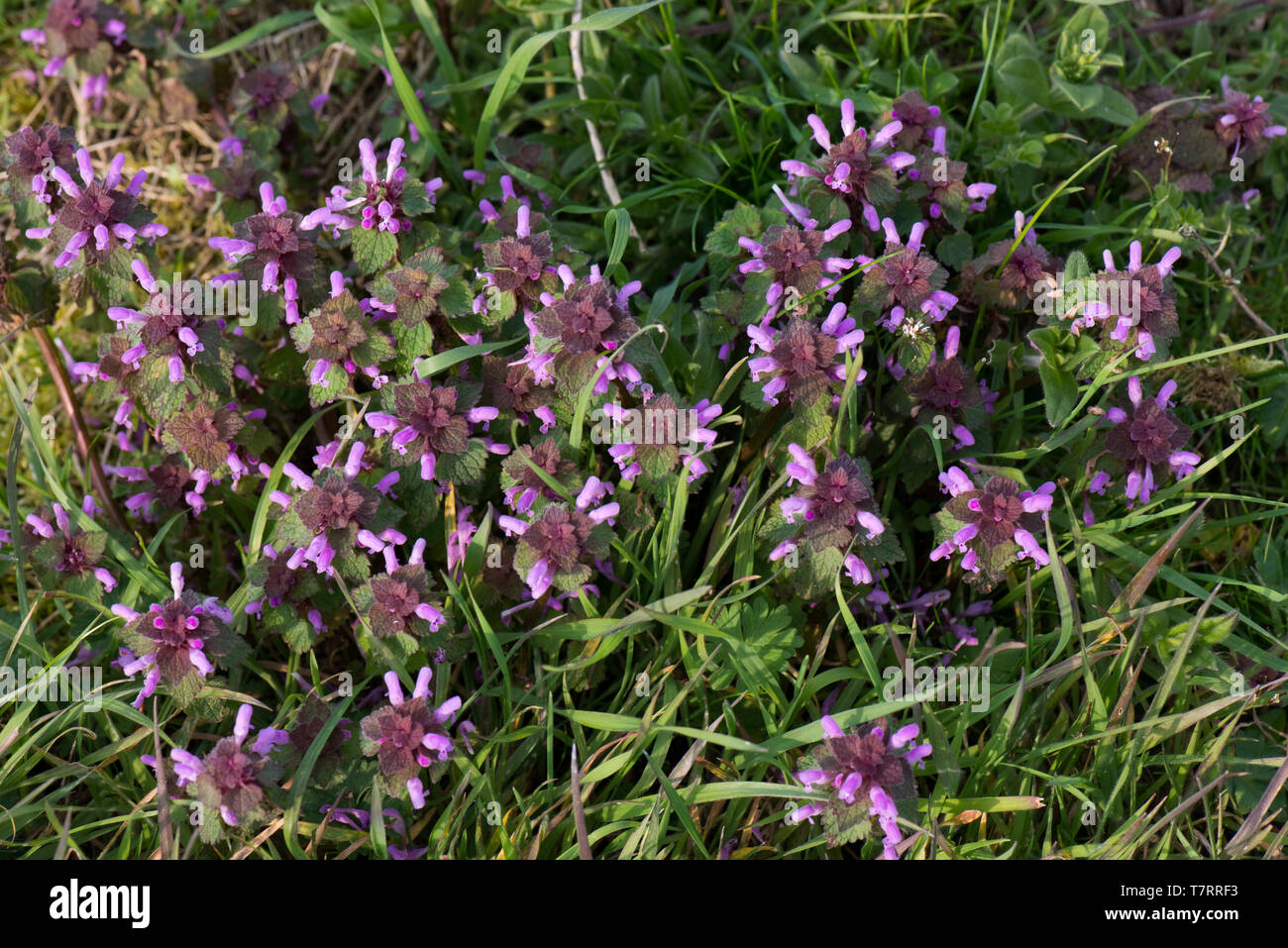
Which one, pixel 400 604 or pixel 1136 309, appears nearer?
pixel 400 604

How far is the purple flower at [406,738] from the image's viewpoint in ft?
8.43

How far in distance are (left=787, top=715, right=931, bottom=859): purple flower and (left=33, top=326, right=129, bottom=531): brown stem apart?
7.76 feet

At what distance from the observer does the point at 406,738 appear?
257 cm

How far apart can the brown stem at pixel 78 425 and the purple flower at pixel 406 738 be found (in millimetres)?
1417

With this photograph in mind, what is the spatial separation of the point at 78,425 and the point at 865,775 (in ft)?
8.94

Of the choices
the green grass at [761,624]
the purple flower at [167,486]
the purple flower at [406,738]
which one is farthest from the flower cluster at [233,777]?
the purple flower at [167,486]

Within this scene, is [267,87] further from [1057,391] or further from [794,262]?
[1057,391]

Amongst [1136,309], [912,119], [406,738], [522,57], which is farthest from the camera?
[522,57]

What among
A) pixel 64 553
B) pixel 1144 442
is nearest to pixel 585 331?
pixel 1144 442

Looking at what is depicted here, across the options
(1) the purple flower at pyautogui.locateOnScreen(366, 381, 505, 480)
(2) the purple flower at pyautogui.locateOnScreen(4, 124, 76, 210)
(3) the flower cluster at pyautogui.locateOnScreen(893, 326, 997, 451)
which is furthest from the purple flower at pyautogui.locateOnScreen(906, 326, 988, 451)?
(2) the purple flower at pyautogui.locateOnScreen(4, 124, 76, 210)

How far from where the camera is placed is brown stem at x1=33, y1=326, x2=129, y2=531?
3.36 metres

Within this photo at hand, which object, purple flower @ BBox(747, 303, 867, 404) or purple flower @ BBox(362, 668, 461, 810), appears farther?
purple flower @ BBox(747, 303, 867, 404)

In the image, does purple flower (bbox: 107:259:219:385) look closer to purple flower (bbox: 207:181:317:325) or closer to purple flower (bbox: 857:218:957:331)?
purple flower (bbox: 207:181:317:325)

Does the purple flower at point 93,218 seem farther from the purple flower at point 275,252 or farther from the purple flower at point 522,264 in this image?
the purple flower at point 522,264
